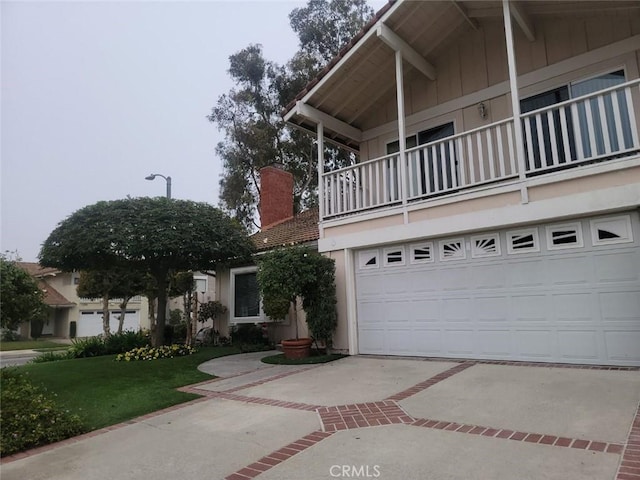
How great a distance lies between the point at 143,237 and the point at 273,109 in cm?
1552

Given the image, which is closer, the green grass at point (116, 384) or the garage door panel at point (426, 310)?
the green grass at point (116, 384)

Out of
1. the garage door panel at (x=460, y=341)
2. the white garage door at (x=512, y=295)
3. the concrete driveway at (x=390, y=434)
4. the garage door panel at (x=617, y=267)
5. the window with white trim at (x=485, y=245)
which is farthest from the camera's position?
the garage door panel at (x=460, y=341)

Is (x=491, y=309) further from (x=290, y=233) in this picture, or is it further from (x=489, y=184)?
(x=290, y=233)

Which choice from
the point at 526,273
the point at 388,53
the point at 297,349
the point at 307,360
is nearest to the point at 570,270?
the point at 526,273

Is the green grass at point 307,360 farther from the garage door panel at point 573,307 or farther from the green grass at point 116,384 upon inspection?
the garage door panel at point 573,307

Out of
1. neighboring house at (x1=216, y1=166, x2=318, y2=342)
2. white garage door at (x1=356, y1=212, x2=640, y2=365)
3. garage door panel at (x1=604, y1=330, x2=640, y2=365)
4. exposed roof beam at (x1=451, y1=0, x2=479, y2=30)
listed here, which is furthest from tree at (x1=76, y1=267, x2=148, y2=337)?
garage door panel at (x1=604, y1=330, x2=640, y2=365)

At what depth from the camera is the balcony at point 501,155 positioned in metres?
6.56

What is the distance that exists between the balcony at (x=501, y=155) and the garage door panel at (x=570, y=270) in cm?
147

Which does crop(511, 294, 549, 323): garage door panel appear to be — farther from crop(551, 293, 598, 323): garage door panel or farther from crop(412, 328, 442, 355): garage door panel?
crop(412, 328, 442, 355): garage door panel

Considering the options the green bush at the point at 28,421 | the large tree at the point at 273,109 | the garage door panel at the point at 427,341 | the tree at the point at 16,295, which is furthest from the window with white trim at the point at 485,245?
the large tree at the point at 273,109

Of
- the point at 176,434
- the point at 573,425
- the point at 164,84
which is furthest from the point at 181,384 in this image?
the point at 164,84

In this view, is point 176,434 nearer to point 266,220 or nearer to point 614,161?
point 614,161

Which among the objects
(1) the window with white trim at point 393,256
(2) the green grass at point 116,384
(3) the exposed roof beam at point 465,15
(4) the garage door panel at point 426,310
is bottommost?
(2) the green grass at point 116,384

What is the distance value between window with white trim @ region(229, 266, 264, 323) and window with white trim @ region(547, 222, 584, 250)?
8.17 meters
